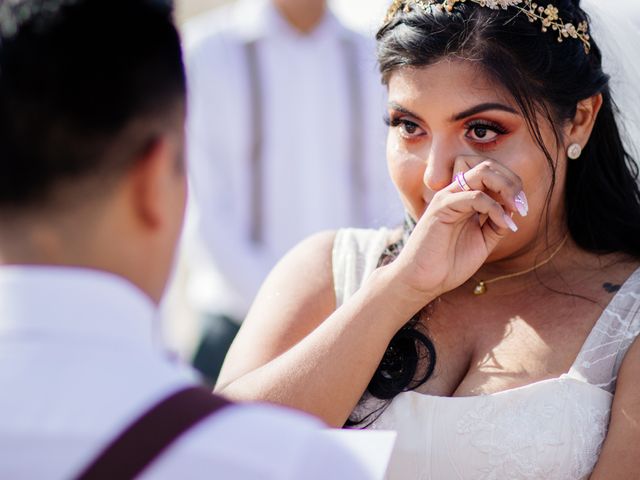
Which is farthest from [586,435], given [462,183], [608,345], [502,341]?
[462,183]

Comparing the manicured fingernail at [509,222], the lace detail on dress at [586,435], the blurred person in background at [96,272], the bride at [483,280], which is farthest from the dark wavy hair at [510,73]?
the blurred person in background at [96,272]

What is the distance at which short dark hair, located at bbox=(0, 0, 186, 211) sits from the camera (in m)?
1.35

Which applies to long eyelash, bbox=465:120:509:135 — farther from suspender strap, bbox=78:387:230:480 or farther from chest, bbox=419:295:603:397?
suspender strap, bbox=78:387:230:480

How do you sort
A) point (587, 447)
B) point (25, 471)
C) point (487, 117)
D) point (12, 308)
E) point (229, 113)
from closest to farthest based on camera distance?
point (25, 471) → point (12, 308) → point (587, 447) → point (487, 117) → point (229, 113)

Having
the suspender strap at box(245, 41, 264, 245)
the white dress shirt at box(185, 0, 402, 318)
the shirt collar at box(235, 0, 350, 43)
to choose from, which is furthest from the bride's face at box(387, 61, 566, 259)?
the shirt collar at box(235, 0, 350, 43)

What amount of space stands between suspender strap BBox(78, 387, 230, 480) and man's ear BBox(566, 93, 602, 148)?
1818mm

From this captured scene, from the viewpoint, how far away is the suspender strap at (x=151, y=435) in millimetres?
1230

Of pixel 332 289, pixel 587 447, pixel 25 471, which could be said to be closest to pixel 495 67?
pixel 332 289

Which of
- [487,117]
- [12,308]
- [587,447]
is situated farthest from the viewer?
[487,117]

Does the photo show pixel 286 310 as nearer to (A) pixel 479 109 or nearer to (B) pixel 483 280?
(B) pixel 483 280

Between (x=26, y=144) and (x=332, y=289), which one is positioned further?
(x=332, y=289)

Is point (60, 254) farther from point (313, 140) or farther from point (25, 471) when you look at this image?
point (313, 140)

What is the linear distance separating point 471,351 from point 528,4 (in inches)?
37.9

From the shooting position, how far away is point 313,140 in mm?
5238
